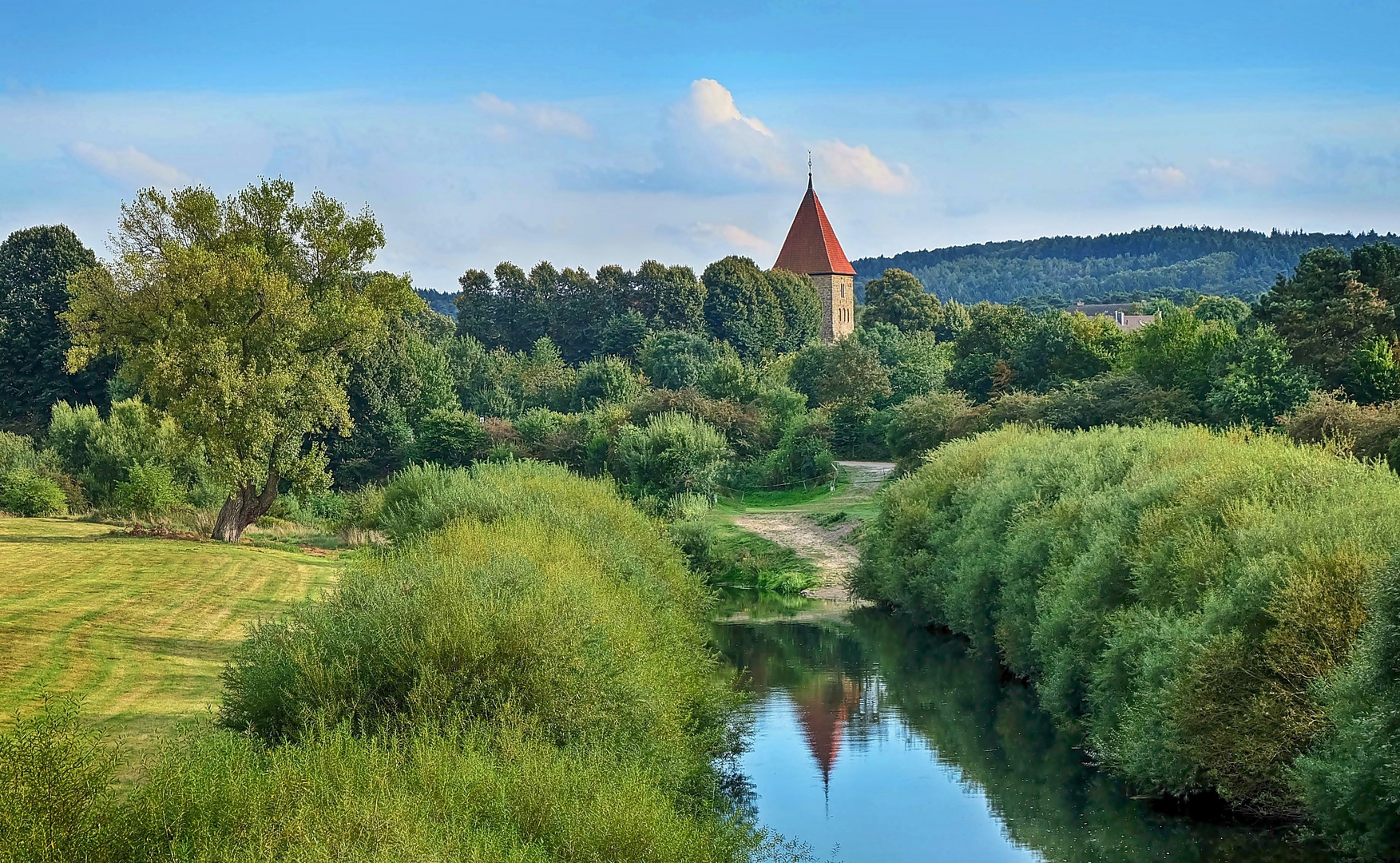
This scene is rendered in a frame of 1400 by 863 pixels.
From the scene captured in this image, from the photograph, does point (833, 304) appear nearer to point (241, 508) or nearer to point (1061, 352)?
point (1061, 352)

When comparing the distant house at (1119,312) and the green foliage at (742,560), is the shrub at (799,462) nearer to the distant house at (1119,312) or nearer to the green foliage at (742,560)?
the green foliage at (742,560)

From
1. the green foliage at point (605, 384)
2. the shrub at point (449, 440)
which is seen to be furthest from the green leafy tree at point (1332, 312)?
the green foliage at point (605, 384)

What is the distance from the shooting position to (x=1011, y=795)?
901 inches

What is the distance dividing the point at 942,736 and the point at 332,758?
58.6 feet

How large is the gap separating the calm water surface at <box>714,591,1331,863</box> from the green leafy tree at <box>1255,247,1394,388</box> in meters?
16.6

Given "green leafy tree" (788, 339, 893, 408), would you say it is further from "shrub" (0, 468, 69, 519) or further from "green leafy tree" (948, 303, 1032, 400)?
"shrub" (0, 468, 69, 519)

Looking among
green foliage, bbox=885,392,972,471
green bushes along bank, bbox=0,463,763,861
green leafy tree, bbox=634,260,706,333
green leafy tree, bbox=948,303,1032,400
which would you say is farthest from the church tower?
green bushes along bank, bbox=0,463,763,861

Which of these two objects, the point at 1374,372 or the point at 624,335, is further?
the point at 624,335

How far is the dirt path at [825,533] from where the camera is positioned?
4866 centimetres

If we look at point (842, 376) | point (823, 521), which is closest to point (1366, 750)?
point (823, 521)

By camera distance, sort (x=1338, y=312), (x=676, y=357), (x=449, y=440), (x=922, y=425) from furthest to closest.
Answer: (x=676, y=357) < (x=449, y=440) < (x=922, y=425) < (x=1338, y=312)

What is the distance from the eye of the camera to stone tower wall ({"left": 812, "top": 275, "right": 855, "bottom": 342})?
115438mm

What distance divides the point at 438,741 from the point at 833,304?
105m

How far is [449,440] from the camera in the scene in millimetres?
63031
